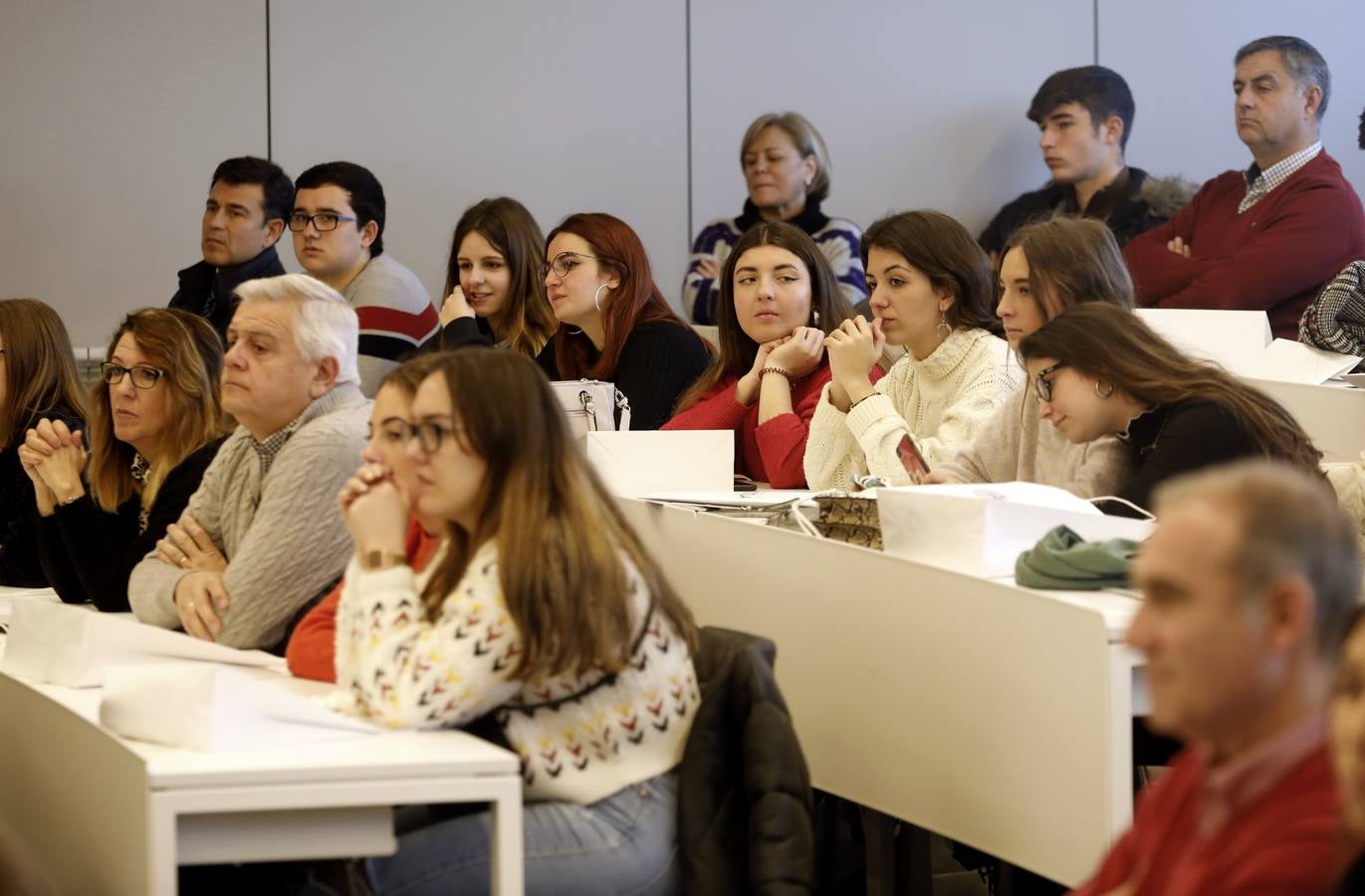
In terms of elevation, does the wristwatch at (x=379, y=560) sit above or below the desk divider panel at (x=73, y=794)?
above

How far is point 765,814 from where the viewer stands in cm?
207

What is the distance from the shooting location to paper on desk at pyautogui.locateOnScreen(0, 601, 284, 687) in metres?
2.31

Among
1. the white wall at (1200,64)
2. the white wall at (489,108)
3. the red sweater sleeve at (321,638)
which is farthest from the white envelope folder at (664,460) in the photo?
the white wall at (1200,64)

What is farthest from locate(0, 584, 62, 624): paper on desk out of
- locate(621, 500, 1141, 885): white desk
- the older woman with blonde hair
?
the older woman with blonde hair

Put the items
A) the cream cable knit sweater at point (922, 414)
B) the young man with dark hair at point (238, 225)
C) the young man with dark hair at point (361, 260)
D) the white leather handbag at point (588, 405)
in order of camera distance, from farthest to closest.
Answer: the young man with dark hair at point (238, 225) → the young man with dark hair at point (361, 260) → the white leather handbag at point (588, 405) → the cream cable knit sweater at point (922, 414)

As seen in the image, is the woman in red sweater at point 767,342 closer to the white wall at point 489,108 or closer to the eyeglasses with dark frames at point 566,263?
the eyeglasses with dark frames at point 566,263

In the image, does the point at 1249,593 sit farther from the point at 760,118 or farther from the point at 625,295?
the point at 760,118

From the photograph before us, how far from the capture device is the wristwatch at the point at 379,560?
218cm

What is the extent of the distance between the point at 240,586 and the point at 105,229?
3.85m

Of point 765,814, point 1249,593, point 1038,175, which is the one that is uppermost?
point 1038,175

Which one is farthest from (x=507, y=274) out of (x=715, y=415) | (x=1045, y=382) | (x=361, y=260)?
(x=1045, y=382)

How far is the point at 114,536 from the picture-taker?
3139mm

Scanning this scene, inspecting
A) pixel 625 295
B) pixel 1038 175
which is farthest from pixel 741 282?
pixel 1038 175

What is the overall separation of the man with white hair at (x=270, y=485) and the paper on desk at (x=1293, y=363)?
205 cm
